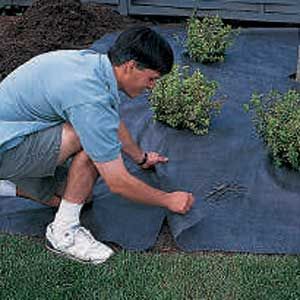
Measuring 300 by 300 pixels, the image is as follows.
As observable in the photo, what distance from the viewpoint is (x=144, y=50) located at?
3.05 m

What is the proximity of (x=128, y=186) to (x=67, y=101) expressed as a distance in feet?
1.38

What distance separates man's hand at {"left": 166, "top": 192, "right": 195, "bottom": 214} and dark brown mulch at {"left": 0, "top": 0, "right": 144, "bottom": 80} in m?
2.67

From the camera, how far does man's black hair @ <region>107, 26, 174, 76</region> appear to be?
10.0 ft

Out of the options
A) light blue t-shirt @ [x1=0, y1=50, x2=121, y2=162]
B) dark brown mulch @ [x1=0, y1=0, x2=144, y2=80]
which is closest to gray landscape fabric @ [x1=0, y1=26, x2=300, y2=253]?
light blue t-shirt @ [x1=0, y1=50, x2=121, y2=162]

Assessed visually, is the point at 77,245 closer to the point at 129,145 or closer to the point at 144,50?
the point at 129,145

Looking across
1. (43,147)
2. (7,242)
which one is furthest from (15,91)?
(7,242)

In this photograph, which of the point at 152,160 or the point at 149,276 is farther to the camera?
the point at 152,160

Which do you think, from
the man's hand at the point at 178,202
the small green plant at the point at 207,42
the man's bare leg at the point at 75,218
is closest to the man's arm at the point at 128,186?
the man's hand at the point at 178,202

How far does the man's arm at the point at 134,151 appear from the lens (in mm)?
3717

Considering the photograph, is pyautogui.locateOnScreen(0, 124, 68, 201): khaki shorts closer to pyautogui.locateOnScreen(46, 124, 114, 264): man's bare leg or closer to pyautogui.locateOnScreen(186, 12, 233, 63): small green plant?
pyautogui.locateOnScreen(46, 124, 114, 264): man's bare leg

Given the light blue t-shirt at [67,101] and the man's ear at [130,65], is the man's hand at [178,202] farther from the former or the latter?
the man's ear at [130,65]

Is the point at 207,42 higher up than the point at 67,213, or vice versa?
the point at 67,213

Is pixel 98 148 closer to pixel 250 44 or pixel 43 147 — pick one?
pixel 43 147

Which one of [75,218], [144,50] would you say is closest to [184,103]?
[75,218]
